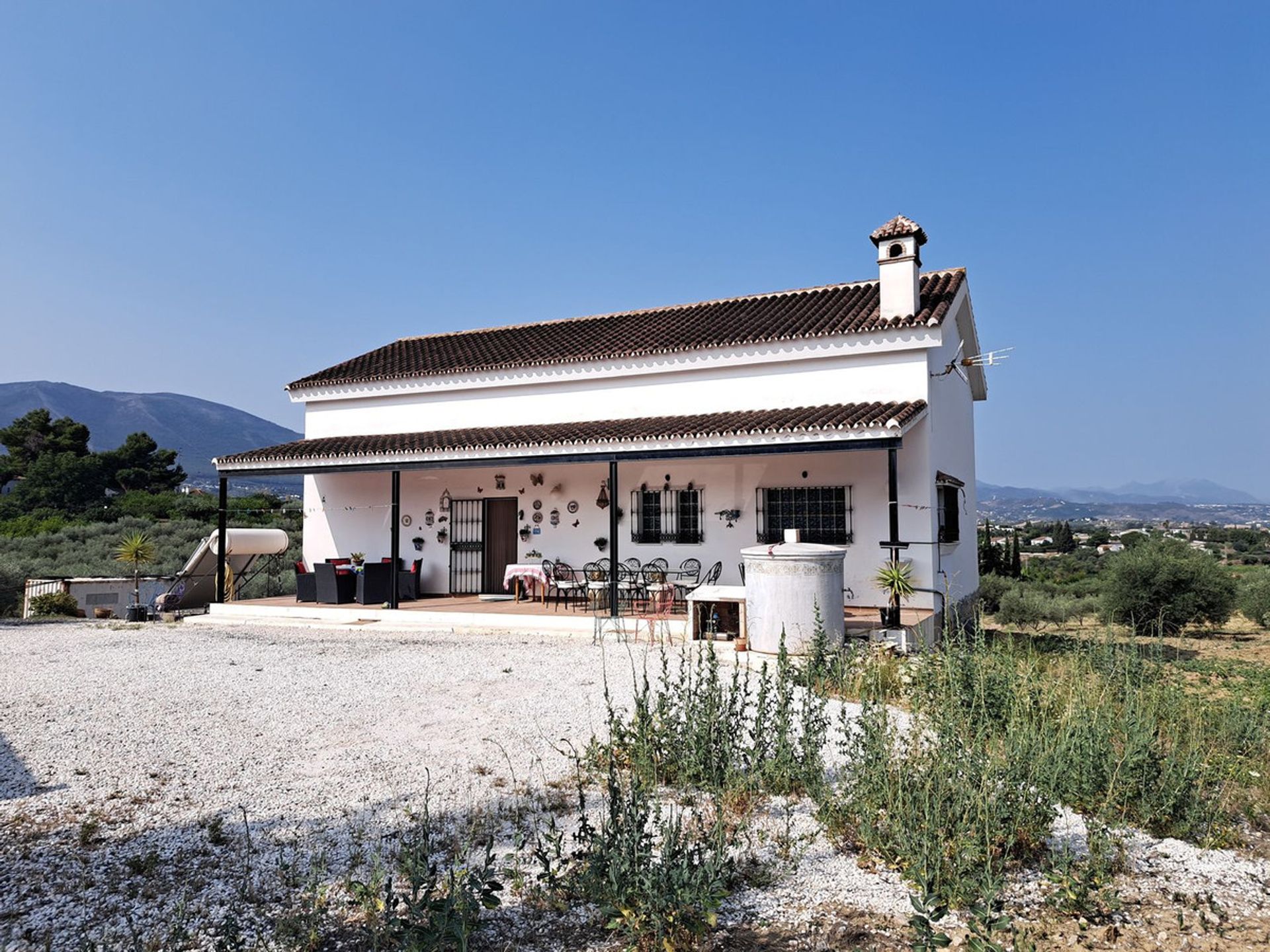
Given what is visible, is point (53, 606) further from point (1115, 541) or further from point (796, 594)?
point (1115, 541)

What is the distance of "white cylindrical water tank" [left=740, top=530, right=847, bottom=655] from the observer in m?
9.18

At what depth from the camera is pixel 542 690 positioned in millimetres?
8000

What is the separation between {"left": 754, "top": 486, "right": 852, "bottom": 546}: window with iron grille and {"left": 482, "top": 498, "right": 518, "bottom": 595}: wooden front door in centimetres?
512

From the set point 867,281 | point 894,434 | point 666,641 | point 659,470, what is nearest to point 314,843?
point 666,641

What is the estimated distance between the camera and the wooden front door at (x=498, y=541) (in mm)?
16031

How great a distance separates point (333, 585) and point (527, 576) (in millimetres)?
3651

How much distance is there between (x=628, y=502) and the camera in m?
14.6

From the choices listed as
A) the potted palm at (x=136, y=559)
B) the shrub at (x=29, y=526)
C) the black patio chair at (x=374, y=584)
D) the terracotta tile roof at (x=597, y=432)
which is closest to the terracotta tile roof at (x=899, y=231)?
the terracotta tile roof at (x=597, y=432)

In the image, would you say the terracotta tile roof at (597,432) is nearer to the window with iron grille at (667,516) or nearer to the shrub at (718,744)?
the window with iron grille at (667,516)

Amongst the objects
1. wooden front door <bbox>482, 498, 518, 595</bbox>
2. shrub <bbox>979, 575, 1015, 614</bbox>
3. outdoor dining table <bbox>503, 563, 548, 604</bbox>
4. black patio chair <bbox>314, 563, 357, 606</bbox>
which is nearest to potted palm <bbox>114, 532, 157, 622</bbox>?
black patio chair <bbox>314, 563, 357, 606</bbox>

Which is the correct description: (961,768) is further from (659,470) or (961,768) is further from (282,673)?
(659,470)

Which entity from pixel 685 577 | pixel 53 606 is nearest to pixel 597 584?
pixel 685 577

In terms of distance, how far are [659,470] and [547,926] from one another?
1111cm

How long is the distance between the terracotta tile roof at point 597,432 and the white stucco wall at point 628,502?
0.77m
